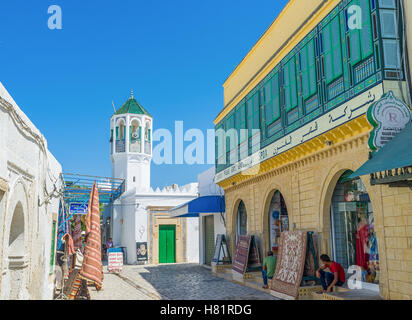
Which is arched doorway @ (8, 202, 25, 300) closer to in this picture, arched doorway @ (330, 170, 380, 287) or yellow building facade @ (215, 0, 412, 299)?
yellow building facade @ (215, 0, 412, 299)

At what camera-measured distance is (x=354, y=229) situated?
8.98 meters

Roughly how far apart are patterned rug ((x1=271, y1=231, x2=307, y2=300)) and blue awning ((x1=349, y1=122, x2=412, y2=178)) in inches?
145

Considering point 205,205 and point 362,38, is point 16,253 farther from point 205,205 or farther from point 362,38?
point 205,205

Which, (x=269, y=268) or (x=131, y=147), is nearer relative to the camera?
(x=269, y=268)

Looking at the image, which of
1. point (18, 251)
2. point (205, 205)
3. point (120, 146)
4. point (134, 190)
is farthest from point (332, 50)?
point (120, 146)

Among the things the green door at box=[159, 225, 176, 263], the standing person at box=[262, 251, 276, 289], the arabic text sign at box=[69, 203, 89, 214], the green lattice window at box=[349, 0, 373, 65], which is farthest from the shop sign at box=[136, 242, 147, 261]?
the green lattice window at box=[349, 0, 373, 65]

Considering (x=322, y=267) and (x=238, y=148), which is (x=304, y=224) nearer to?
(x=322, y=267)

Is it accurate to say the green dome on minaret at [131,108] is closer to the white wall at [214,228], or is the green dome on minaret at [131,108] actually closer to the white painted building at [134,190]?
the white painted building at [134,190]

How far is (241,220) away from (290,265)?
6100 mm

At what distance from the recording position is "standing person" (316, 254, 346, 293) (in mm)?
8461


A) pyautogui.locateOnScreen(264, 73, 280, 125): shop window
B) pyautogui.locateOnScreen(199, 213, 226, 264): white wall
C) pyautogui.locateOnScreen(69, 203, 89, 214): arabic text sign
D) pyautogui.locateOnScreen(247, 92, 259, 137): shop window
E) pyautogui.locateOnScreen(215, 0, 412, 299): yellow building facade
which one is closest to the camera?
pyautogui.locateOnScreen(215, 0, 412, 299): yellow building facade

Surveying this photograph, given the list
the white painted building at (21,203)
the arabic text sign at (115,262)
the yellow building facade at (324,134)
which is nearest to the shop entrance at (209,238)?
the arabic text sign at (115,262)

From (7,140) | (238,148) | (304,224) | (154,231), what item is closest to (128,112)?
(154,231)
